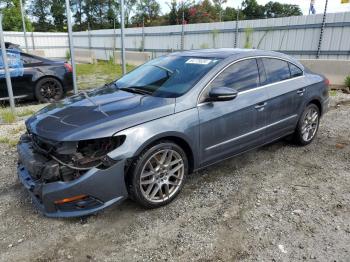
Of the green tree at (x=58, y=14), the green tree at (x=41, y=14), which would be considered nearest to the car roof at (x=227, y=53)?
the green tree at (x=58, y=14)

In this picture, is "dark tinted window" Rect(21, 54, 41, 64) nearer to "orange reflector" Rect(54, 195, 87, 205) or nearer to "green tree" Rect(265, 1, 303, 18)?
"orange reflector" Rect(54, 195, 87, 205)

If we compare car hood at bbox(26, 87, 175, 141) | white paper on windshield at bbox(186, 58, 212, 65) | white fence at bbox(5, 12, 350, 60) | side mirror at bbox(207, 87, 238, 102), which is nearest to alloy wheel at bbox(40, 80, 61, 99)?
car hood at bbox(26, 87, 175, 141)

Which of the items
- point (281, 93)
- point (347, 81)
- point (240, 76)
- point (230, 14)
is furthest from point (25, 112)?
Answer: point (230, 14)

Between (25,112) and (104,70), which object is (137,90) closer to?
(25,112)

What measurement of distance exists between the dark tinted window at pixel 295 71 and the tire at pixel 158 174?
7.55 ft

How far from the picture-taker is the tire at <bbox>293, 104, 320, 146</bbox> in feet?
15.8

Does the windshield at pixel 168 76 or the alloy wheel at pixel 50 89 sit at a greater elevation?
the windshield at pixel 168 76

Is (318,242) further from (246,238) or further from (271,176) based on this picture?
(271,176)

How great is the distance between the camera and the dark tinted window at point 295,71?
15.3 ft

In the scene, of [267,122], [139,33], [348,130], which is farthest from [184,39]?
[267,122]

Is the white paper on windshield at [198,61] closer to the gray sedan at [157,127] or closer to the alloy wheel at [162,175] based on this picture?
the gray sedan at [157,127]

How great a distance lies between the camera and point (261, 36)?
13.2 metres

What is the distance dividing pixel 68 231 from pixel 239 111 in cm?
227

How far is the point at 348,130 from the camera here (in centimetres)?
581
